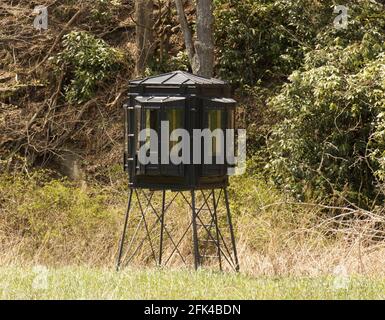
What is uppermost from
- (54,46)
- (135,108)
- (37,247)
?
(54,46)

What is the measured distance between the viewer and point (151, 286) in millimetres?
7242

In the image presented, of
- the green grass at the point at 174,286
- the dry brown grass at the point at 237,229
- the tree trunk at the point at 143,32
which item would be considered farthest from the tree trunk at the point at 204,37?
the green grass at the point at 174,286

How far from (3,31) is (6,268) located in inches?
367

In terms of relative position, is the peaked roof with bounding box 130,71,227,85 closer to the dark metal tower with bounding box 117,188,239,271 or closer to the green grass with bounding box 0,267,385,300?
the green grass with bounding box 0,267,385,300

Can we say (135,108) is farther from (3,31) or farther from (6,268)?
(3,31)

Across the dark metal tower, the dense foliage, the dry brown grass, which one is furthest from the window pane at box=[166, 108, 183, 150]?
the dense foliage

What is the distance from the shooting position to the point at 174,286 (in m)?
7.19

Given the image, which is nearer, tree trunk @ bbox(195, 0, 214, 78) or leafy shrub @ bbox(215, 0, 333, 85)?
tree trunk @ bbox(195, 0, 214, 78)

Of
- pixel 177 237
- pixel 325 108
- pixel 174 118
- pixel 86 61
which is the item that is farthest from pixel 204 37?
pixel 174 118

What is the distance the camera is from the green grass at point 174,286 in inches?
272

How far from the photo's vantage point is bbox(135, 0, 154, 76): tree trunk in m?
16.6

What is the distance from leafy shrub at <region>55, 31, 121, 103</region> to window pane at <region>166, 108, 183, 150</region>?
820 centimetres
